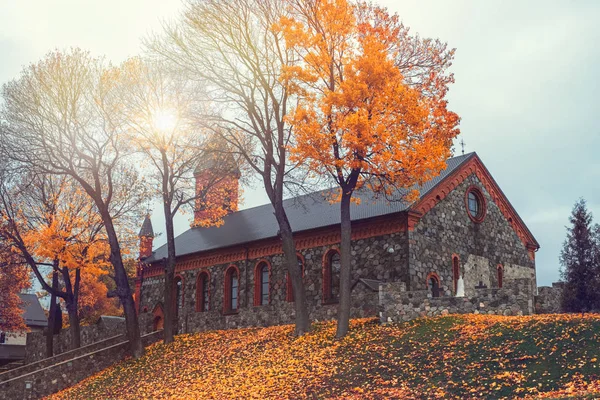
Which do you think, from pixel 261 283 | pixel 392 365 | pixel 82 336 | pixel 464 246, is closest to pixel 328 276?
pixel 261 283

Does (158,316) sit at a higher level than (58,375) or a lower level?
higher

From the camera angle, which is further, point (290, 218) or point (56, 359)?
point (290, 218)

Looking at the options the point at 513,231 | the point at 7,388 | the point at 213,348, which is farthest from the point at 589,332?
the point at 7,388

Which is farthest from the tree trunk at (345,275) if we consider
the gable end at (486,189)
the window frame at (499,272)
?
the window frame at (499,272)

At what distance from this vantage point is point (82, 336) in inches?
1483

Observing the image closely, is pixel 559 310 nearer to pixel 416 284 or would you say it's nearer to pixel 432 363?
pixel 416 284

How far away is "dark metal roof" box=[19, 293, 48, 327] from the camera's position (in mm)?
60688

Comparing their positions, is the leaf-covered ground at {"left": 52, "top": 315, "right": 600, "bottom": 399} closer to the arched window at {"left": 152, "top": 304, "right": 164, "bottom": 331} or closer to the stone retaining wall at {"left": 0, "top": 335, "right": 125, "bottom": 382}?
the stone retaining wall at {"left": 0, "top": 335, "right": 125, "bottom": 382}

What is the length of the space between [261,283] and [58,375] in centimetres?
1176

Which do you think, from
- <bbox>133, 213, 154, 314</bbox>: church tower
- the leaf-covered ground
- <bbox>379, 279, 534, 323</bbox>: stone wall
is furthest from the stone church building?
<bbox>133, 213, 154, 314</bbox>: church tower

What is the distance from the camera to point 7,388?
2542cm

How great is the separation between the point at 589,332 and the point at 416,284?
11.8 meters

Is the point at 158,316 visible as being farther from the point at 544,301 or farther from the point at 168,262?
the point at 544,301

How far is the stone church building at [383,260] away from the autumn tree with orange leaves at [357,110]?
4186 millimetres
